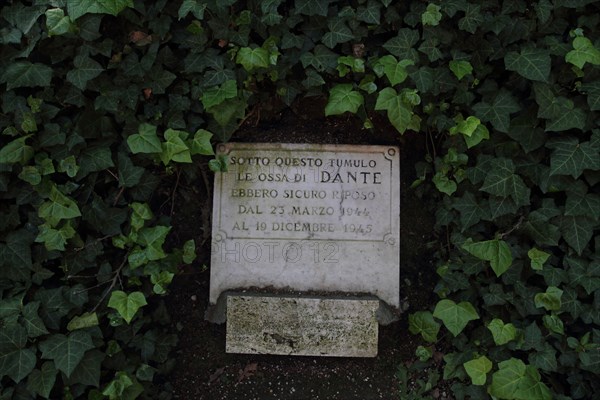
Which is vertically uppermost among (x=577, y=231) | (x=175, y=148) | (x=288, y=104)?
(x=288, y=104)

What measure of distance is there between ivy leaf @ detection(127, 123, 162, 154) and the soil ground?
1.17 feet

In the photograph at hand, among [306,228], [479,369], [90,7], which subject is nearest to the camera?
[90,7]

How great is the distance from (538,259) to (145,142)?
1.92 metres

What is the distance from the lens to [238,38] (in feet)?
8.88

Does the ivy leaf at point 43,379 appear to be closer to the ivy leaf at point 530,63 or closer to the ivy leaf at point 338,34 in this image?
the ivy leaf at point 338,34

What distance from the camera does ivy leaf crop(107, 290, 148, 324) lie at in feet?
8.66

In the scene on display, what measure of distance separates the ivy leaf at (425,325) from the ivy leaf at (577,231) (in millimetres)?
745

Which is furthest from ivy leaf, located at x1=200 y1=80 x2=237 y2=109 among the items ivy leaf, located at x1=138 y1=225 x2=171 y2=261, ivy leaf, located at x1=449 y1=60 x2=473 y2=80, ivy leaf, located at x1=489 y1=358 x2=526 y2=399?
ivy leaf, located at x1=489 y1=358 x2=526 y2=399

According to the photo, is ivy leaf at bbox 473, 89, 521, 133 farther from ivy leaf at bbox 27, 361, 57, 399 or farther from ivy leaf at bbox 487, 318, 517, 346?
ivy leaf at bbox 27, 361, 57, 399

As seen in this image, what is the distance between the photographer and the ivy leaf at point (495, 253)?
2.66 m

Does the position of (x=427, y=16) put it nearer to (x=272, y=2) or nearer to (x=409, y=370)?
(x=272, y=2)

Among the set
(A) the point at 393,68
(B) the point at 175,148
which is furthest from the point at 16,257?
(A) the point at 393,68

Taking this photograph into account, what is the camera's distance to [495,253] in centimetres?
267

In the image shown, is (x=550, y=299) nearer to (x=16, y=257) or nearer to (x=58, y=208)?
(x=58, y=208)
